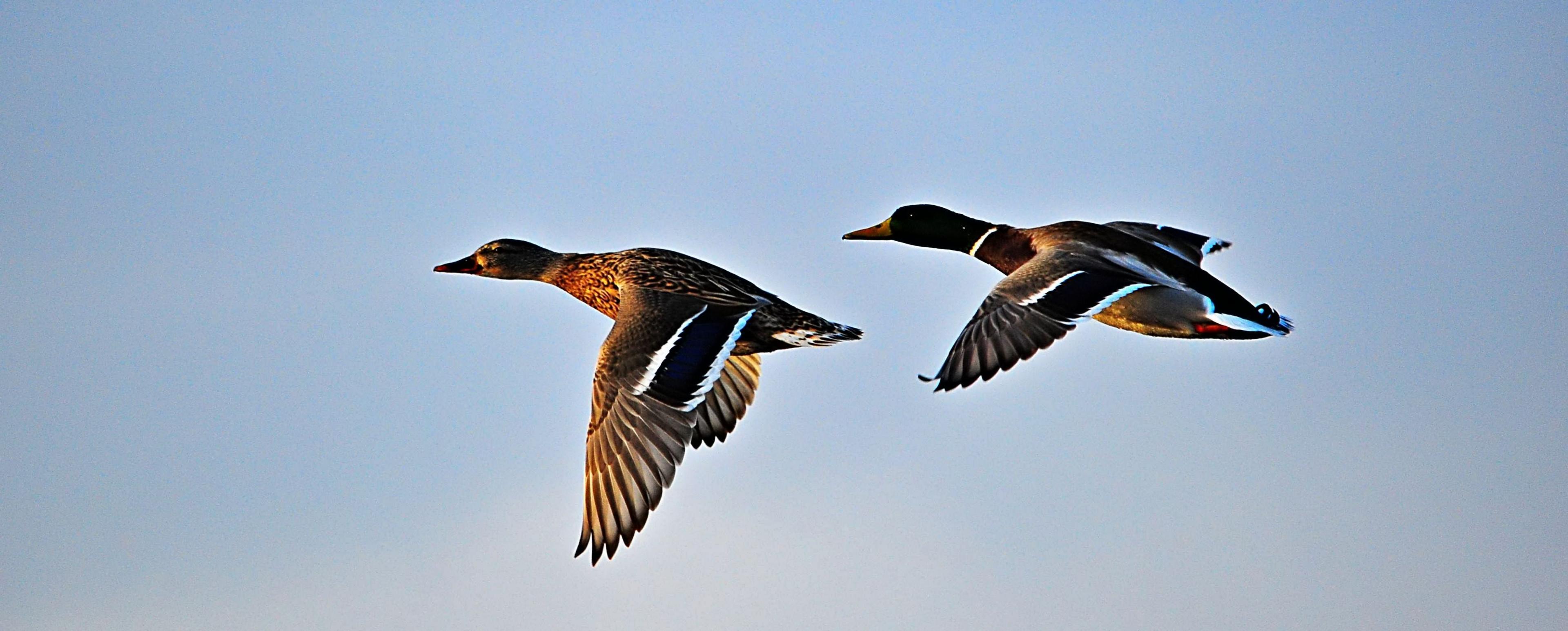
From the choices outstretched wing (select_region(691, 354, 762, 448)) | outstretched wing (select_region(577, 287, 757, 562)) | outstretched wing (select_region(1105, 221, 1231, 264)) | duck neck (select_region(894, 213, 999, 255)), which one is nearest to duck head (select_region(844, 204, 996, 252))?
duck neck (select_region(894, 213, 999, 255))

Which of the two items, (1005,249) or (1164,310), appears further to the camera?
(1005,249)

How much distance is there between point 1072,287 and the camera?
408 inches

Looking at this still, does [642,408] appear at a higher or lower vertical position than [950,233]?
lower

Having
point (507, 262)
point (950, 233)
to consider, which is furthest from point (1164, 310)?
point (507, 262)

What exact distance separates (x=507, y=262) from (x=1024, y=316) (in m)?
4.22

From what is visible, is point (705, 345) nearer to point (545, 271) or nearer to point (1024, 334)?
point (1024, 334)

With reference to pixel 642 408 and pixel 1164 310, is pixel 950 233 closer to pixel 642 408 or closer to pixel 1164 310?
pixel 1164 310

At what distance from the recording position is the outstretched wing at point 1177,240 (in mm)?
12211

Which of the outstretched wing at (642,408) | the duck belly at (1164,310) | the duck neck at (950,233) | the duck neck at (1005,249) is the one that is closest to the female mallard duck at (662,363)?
the outstretched wing at (642,408)

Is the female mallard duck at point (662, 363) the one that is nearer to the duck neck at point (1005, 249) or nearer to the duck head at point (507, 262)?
the duck head at point (507, 262)

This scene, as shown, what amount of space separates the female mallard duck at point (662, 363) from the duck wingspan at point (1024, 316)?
0.99 meters

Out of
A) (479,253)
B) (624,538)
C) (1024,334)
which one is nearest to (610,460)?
(624,538)

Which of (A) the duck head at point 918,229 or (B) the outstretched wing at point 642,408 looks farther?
(A) the duck head at point 918,229

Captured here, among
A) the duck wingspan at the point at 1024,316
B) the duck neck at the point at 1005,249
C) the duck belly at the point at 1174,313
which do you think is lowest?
the duck wingspan at the point at 1024,316
